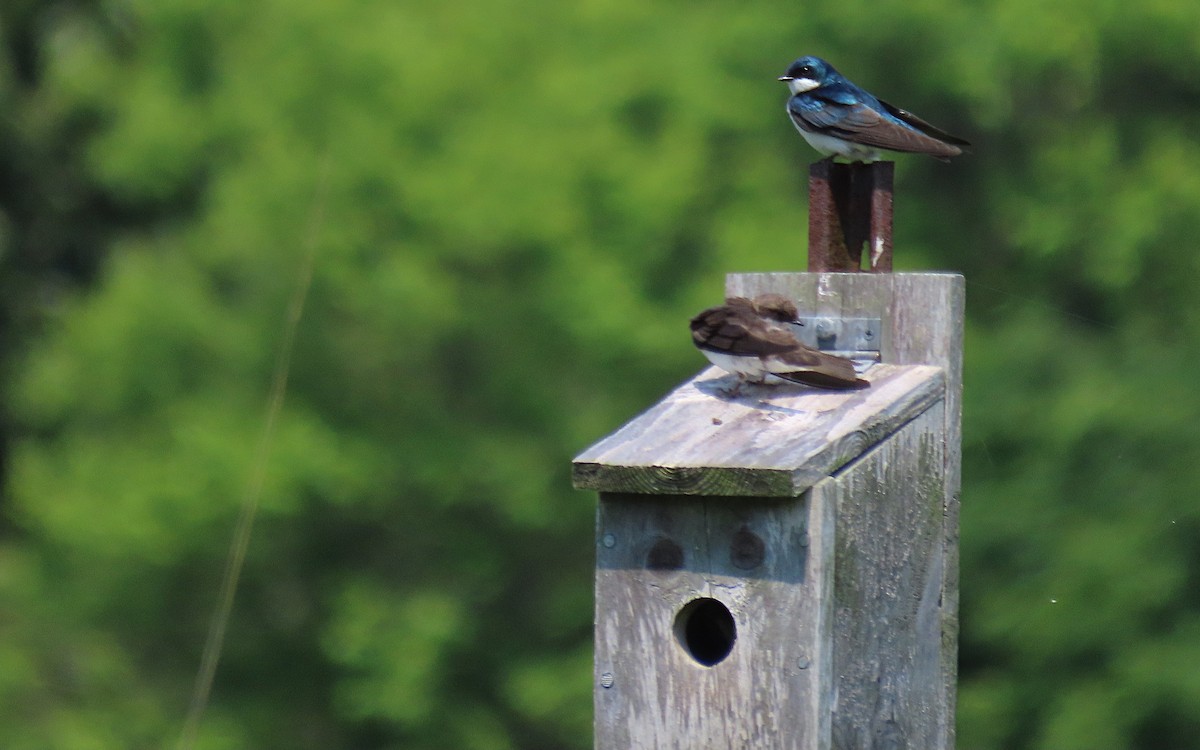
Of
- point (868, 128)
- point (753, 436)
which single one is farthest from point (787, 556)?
point (868, 128)

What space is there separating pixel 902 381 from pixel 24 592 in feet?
44.9

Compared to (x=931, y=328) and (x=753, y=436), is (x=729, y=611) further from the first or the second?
(x=931, y=328)

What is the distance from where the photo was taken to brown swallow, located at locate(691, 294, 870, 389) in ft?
8.46

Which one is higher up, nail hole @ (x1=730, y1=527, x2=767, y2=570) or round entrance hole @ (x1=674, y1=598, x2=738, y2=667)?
nail hole @ (x1=730, y1=527, x2=767, y2=570)

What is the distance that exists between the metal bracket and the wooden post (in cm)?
3

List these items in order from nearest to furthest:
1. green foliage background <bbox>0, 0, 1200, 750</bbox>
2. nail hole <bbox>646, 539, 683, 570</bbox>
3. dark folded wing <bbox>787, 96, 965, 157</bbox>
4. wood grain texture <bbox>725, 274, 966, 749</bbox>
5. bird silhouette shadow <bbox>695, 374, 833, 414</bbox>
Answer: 1. nail hole <bbox>646, 539, 683, 570</bbox>
2. bird silhouette shadow <bbox>695, 374, 833, 414</bbox>
3. wood grain texture <bbox>725, 274, 966, 749</bbox>
4. dark folded wing <bbox>787, 96, 965, 157</bbox>
5. green foliage background <bbox>0, 0, 1200, 750</bbox>

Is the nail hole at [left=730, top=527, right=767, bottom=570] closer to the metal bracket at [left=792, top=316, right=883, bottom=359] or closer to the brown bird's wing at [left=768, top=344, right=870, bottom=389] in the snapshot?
the brown bird's wing at [left=768, top=344, right=870, bottom=389]

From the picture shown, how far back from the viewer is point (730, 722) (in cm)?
244

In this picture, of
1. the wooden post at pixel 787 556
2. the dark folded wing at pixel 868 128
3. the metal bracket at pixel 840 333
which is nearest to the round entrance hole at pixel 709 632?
the wooden post at pixel 787 556

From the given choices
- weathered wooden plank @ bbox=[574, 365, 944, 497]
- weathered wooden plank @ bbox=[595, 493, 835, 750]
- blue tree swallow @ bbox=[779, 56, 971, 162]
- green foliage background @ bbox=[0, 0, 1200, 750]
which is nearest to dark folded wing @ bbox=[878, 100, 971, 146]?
blue tree swallow @ bbox=[779, 56, 971, 162]

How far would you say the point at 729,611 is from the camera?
2.47 metres

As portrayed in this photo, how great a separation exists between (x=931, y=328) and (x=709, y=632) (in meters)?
0.66

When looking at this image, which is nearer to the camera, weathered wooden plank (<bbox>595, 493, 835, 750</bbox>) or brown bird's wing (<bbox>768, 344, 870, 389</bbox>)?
weathered wooden plank (<bbox>595, 493, 835, 750</bbox>)

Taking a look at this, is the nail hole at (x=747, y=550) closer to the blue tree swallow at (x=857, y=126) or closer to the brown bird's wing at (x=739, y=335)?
the brown bird's wing at (x=739, y=335)
